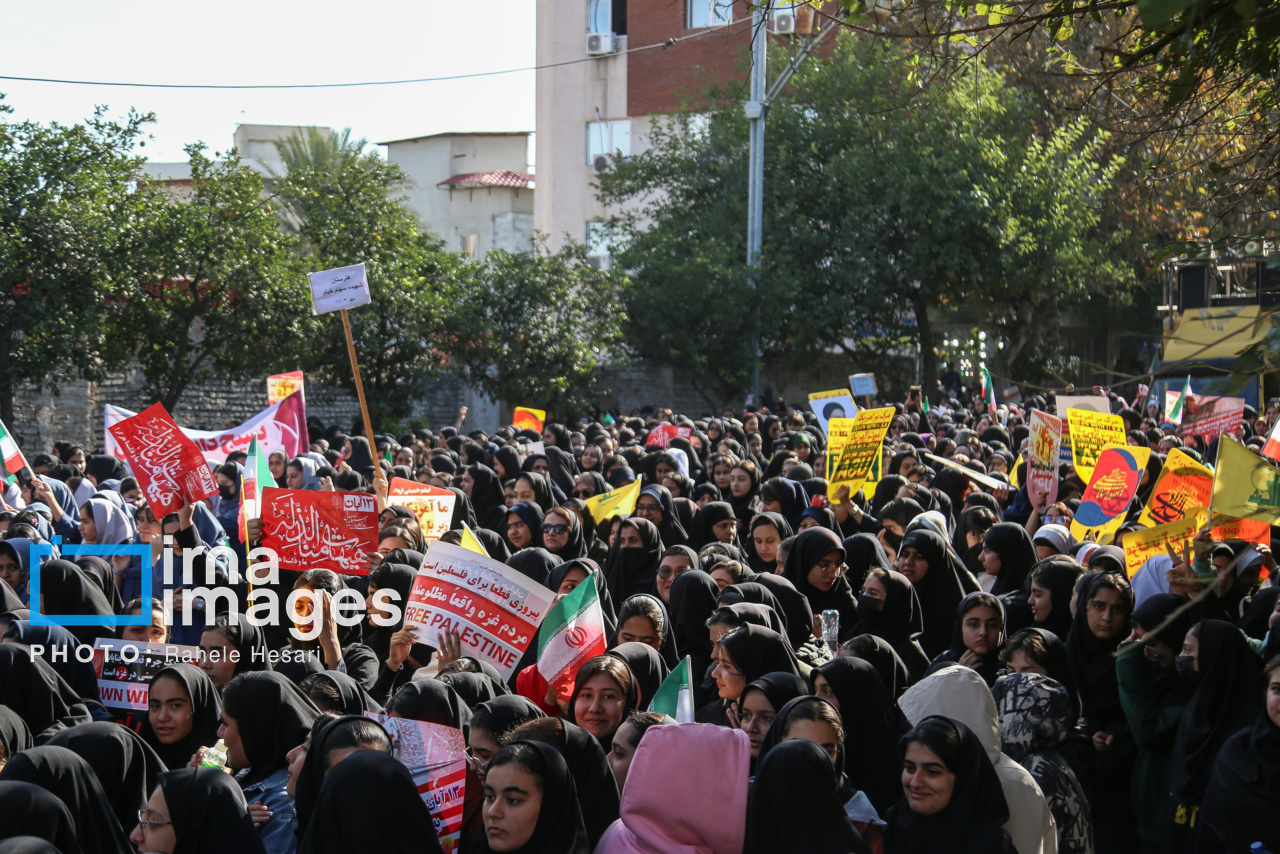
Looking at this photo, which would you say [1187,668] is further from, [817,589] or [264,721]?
[264,721]

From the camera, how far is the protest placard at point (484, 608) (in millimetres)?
4902

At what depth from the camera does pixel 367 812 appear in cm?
320

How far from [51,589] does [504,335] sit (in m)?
15.9

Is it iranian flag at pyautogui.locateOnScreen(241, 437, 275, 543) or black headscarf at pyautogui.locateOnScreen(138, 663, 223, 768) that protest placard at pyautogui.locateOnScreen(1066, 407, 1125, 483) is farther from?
black headscarf at pyautogui.locateOnScreen(138, 663, 223, 768)

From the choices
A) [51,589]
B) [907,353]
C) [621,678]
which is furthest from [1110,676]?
[907,353]

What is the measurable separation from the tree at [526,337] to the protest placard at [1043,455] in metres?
12.5

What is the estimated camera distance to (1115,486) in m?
7.47

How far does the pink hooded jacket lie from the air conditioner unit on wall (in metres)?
30.0

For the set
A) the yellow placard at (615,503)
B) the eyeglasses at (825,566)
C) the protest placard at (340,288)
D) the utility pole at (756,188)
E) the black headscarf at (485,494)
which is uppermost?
the utility pole at (756,188)

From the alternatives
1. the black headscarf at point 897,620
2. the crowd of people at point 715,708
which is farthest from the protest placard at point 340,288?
the black headscarf at point 897,620

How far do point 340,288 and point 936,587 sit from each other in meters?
5.26

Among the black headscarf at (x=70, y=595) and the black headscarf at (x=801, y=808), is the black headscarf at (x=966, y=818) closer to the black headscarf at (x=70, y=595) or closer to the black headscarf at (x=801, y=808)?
the black headscarf at (x=801, y=808)

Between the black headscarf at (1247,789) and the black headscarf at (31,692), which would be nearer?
the black headscarf at (1247,789)

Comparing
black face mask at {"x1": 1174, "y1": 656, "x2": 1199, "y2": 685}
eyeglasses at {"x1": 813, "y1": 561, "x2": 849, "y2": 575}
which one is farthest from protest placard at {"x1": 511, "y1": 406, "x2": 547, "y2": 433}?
black face mask at {"x1": 1174, "y1": 656, "x2": 1199, "y2": 685}
